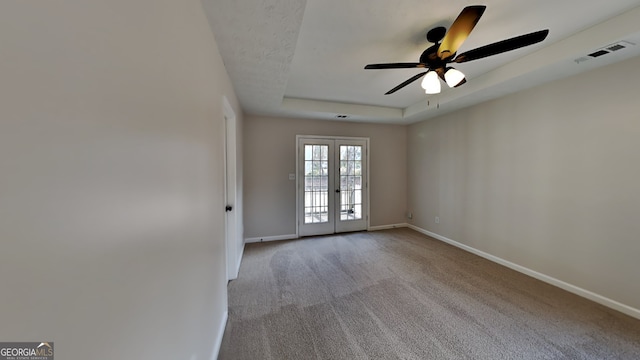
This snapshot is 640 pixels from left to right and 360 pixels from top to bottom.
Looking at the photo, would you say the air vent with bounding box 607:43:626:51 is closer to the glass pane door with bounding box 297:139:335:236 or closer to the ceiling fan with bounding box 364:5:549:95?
the ceiling fan with bounding box 364:5:549:95

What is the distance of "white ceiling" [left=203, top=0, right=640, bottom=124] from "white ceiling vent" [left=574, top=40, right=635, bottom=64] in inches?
1.3

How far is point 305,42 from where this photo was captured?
6.88 feet

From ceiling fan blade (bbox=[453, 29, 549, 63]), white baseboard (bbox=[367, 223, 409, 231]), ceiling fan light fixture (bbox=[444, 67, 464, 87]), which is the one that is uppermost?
ceiling fan blade (bbox=[453, 29, 549, 63])

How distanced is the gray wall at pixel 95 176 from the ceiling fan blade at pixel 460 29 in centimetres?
165

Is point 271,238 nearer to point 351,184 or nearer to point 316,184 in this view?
point 316,184

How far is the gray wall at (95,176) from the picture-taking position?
35 centimetres

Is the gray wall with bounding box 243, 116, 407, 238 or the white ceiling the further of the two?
the gray wall with bounding box 243, 116, 407, 238

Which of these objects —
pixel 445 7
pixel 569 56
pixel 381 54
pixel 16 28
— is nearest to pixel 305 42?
pixel 381 54

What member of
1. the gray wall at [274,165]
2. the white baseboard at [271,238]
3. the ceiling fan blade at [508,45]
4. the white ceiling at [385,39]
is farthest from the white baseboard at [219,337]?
the ceiling fan blade at [508,45]

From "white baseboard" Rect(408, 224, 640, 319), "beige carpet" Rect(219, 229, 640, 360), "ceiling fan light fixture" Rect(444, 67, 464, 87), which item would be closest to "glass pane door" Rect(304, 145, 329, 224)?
"beige carpet" Rect(219, 229, 640, 360)

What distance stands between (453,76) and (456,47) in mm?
261

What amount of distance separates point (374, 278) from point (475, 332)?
3.72ft

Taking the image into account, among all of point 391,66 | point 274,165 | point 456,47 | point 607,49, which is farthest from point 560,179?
point 274,165

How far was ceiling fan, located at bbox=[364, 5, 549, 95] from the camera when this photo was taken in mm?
1449
